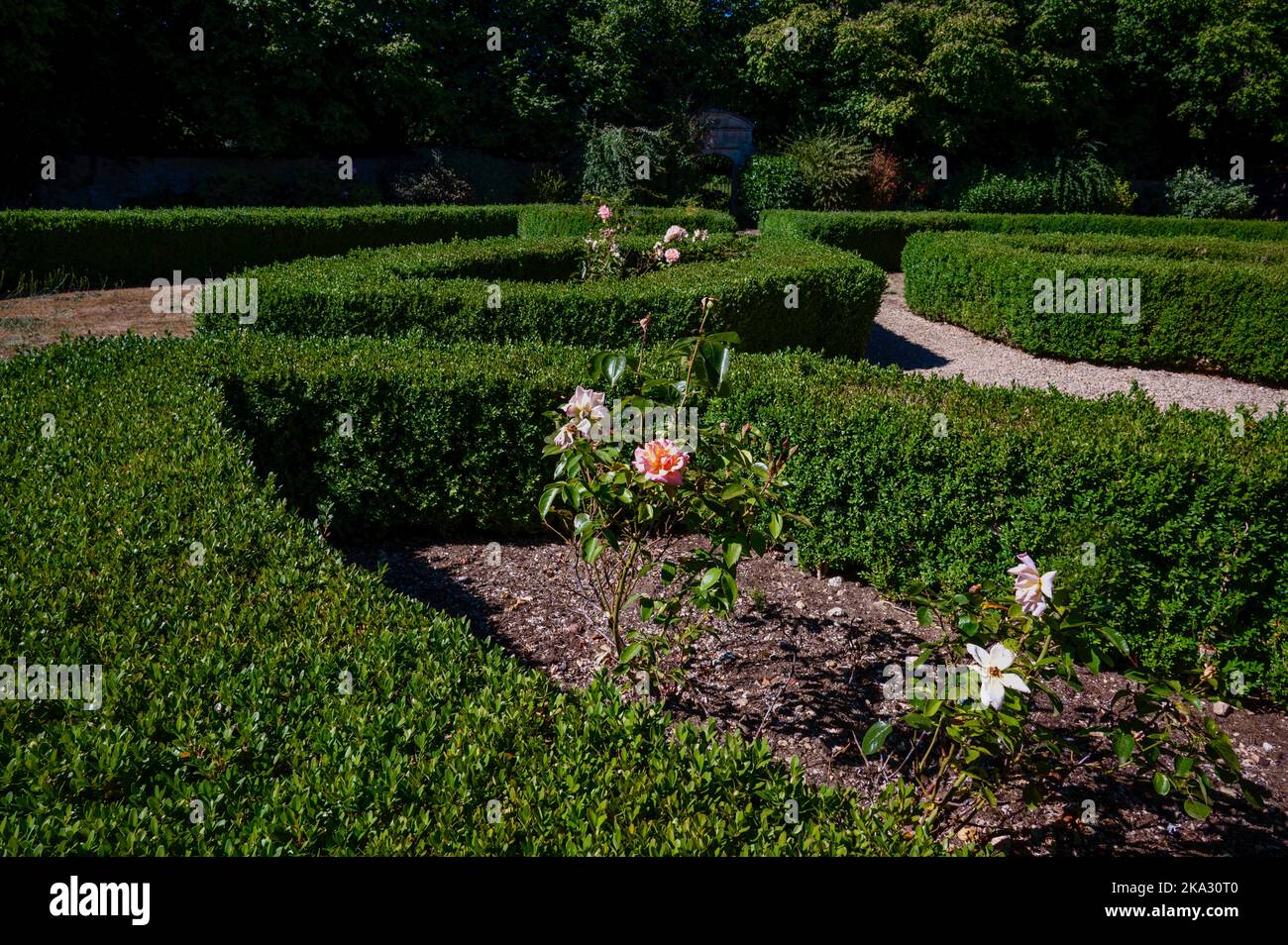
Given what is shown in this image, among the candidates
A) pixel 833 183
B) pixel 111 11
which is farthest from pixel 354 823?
pixel 833 183


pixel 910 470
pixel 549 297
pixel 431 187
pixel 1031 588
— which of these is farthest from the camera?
pixel 431 187

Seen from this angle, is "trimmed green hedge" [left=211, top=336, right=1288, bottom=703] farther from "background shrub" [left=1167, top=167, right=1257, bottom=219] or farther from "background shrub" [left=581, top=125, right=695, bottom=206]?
"background shrub" [left=1167, top=167, right=1257, bottom=219]

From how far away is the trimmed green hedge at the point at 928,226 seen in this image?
60.3 ft

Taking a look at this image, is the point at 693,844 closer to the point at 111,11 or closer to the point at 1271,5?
the point at 111,11

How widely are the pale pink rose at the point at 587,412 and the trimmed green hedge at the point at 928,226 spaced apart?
52.6 feet

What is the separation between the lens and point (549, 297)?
25.2ft

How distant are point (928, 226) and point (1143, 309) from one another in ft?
31.2

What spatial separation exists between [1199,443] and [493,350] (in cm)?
439

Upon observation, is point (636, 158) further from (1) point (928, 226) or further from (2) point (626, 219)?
(2) point (626, 219)

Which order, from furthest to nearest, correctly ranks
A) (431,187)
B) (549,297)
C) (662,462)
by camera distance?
(431,187), (549,297), (662,462)

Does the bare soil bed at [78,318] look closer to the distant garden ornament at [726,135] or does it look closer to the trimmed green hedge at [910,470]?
the trimmed green hedge at [910,470]

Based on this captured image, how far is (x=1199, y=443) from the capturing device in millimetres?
4172

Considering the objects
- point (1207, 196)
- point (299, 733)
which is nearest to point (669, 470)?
point (299, 733)

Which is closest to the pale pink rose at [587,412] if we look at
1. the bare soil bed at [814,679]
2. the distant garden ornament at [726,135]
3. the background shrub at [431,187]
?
the bare soil bed at [814,679]
